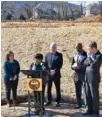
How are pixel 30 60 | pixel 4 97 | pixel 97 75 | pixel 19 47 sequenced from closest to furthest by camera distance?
pixel 97 75, pixel 4 97, pixel 30 60, pixel 19 47

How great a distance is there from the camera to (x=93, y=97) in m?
11.0

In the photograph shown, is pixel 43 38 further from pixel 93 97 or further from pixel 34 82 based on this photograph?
pixel 34 82

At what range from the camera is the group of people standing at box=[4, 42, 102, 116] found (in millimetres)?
10859

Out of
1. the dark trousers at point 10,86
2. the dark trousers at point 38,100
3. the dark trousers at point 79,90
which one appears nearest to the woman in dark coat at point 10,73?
the dark trousers at point 10,86

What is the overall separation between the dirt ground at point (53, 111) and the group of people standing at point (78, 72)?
201 mm

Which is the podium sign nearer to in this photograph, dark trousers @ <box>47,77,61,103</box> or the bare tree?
dark trousers @ <box>47,77,61,103</box>

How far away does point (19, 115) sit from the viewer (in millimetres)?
11617

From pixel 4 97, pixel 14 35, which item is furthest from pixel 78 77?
pixel 14 35

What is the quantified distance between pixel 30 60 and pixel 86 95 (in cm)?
837

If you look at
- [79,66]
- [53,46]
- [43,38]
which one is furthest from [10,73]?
[43,38]

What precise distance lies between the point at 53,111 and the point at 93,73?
163 cm

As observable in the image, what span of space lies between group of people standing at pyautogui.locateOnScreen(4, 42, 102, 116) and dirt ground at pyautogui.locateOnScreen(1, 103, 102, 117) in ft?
0.66

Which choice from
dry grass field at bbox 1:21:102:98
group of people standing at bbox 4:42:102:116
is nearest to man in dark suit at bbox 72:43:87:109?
group of people standing at bbox 4:42:102:116

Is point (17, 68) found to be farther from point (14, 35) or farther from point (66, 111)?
point (14, 35)
